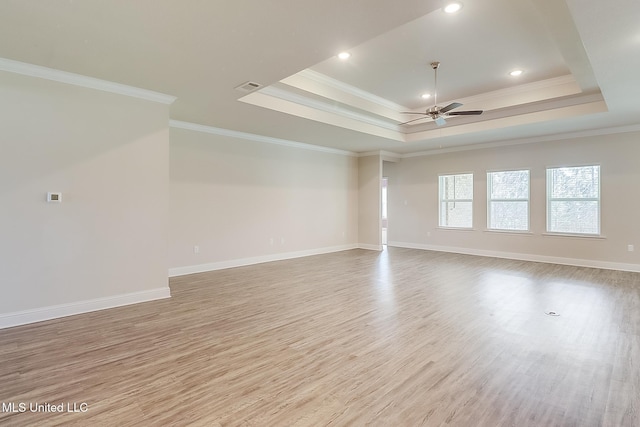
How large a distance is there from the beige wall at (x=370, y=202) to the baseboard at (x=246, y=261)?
0.72m

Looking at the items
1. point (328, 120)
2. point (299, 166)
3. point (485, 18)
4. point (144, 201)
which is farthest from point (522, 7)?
point (299, 166)

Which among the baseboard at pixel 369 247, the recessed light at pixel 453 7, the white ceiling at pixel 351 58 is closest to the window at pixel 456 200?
the baseboard at pixel 369 247

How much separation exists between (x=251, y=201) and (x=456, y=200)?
5.29m

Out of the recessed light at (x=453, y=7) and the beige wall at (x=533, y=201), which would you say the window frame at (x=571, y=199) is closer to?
the beige wall at (x=533, y=201)

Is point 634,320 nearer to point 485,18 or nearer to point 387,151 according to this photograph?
point 485,18

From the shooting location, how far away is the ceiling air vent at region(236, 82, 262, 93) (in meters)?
3.89

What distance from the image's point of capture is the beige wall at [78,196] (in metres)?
3.33

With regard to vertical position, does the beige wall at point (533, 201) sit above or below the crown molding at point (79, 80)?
below

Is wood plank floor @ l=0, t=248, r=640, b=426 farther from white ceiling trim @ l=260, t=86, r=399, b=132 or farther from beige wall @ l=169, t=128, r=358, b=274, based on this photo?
white ceiling trim @ l=260, t=86, r=399, b=132

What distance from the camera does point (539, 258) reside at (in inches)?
276

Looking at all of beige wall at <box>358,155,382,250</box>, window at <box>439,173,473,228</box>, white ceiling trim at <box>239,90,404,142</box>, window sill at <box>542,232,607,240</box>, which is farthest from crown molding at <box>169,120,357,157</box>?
window sill at <box>542,232,607,240</box>

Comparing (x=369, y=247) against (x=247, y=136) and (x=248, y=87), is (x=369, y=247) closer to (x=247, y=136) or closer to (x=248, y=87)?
(x=247, y=136)

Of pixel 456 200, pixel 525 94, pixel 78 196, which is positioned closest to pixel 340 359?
pixel 78 196

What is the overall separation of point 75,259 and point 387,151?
284 inches
